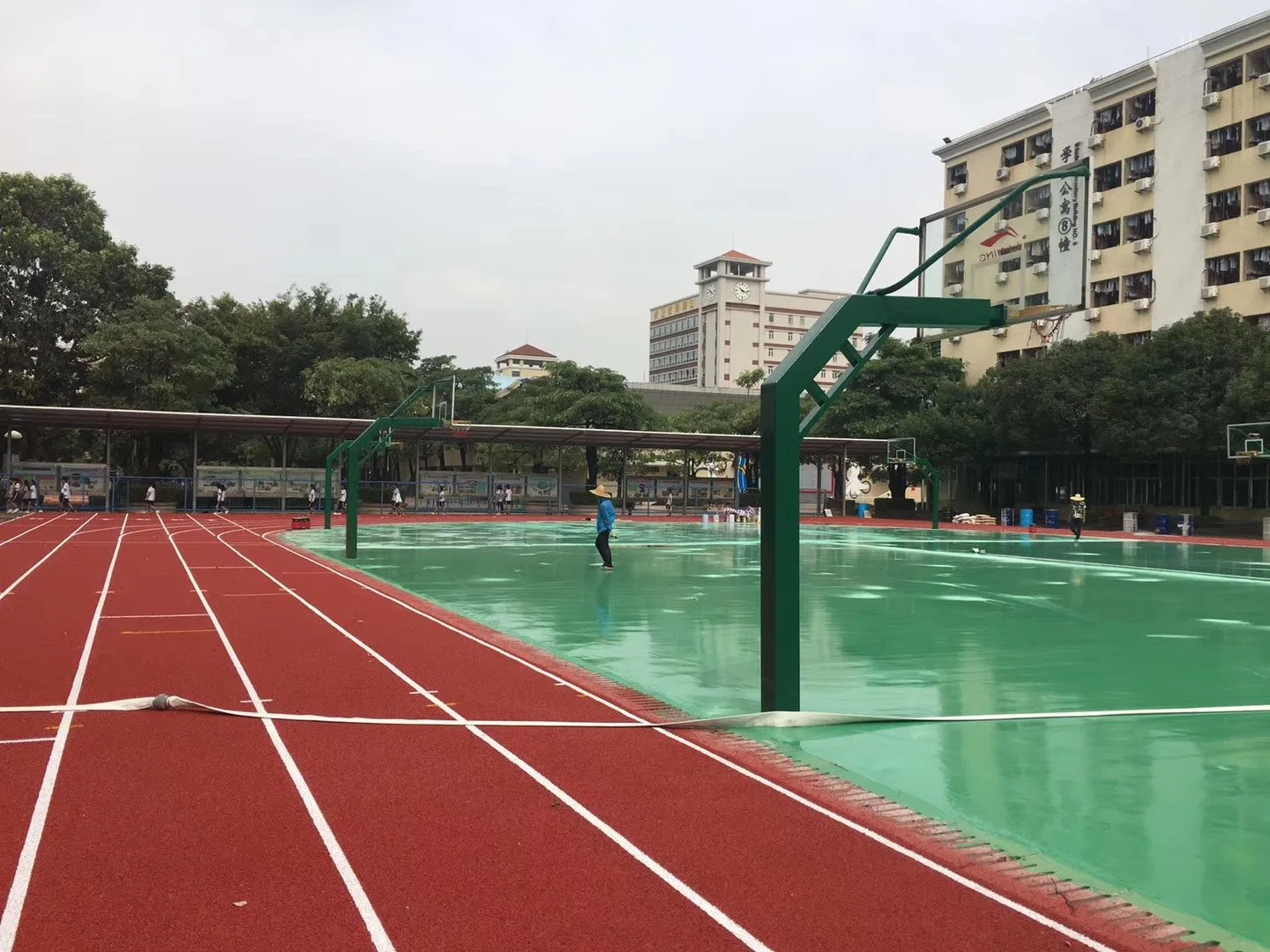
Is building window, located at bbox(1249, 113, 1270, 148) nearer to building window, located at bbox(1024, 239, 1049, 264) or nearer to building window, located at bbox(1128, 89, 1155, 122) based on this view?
building window, located at bbox(1128, 89, 1155, 122)

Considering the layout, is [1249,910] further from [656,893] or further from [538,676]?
[538,676]

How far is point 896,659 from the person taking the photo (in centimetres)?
999

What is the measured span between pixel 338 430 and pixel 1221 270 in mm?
36529

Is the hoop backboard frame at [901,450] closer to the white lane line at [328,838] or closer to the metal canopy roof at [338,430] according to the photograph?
the metal canopy roof at [338,430]

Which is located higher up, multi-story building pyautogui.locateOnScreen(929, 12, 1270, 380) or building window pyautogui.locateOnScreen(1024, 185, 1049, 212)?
multi-story building pyautogui.locateOnScreen(929, 12, 1270, 380)

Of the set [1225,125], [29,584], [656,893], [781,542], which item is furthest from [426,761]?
[1225,125]

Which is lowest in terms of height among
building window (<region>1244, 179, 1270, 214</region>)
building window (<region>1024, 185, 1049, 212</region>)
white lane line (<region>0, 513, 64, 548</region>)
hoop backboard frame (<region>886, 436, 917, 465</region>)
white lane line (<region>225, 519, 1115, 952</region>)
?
white lane line (<region>225, 519, 1115, 952</region>)

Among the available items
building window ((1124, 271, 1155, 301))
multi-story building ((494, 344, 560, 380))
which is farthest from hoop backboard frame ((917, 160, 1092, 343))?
multi-story building ((494, 344, 560, 380))

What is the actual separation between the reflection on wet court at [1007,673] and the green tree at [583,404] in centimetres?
3048

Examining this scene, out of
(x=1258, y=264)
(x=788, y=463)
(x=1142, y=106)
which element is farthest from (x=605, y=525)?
(x=1142, y=106)

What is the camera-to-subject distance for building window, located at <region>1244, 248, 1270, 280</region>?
41250 millimetres

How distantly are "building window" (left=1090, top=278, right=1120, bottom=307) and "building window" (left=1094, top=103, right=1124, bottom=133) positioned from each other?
6993mm

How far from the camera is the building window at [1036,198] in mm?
8234

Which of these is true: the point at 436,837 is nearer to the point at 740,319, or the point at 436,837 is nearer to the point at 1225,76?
the point at 1225,76
